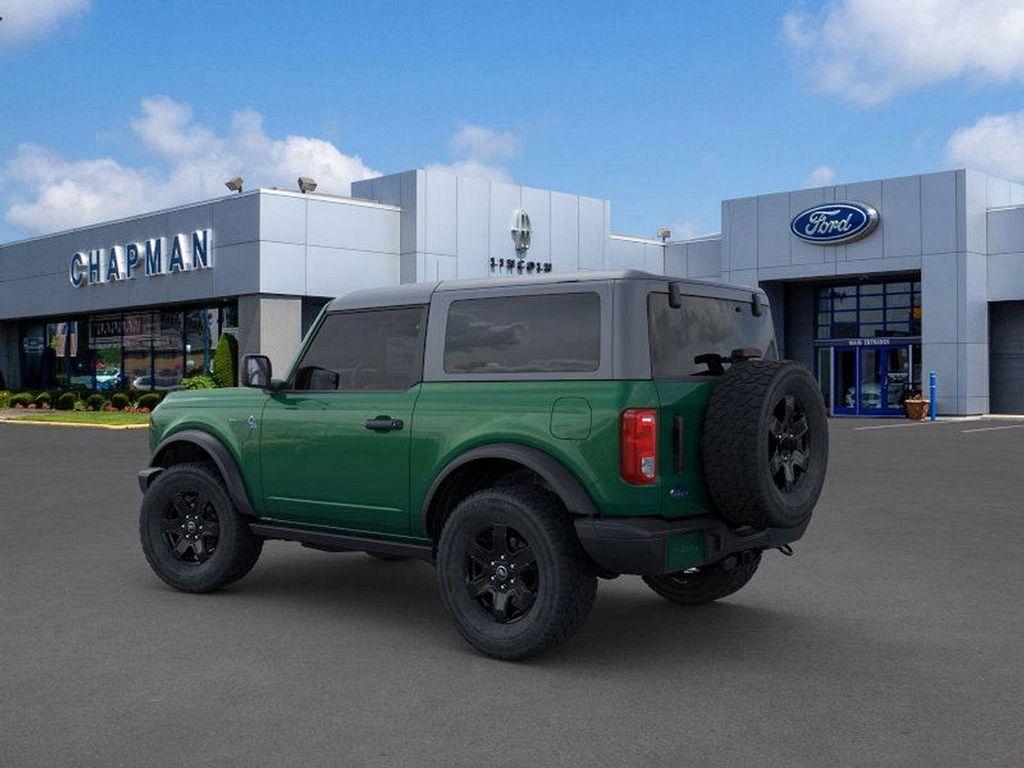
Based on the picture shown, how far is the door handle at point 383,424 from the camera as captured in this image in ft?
20.5

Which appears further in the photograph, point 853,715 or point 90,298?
point 90,298

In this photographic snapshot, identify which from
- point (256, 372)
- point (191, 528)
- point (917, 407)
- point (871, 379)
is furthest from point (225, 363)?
point (256, 372)

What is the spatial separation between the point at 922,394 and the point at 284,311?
20101 mm

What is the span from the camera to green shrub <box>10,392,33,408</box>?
4103 centimetres

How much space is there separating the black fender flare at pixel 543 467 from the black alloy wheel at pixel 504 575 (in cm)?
36

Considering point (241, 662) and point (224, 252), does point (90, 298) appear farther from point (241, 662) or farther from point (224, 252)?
point (241, 662)

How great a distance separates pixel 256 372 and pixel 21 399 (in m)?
38.2

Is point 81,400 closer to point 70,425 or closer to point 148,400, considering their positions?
point 148,400

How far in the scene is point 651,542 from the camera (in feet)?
17.4

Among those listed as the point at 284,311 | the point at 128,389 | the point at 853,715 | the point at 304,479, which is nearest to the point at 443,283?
the point at 304,479

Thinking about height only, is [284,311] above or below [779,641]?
above

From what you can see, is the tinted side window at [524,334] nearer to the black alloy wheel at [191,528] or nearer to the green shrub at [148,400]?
the black alloy wheel at [191,528]

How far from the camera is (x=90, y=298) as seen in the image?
4012cm

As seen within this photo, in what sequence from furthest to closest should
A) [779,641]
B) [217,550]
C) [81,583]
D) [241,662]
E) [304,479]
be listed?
[81,583], [217,550], [304,479], [779,641], [241,662]
